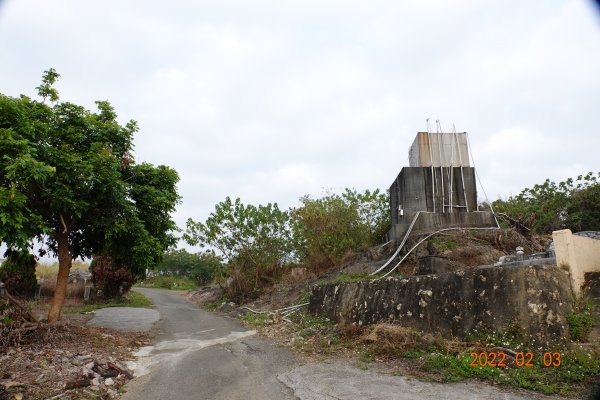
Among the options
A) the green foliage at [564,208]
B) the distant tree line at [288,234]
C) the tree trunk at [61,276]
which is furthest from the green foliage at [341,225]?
the tree trunk at [61,276]

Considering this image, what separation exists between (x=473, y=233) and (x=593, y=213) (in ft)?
32.5

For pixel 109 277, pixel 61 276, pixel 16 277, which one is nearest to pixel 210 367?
pixel 61 276

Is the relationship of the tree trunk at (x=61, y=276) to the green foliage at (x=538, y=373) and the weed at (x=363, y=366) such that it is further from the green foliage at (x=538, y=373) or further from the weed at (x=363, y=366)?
the green foliage at (x=538, y=373)

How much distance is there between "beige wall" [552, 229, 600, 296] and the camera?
6837 mm

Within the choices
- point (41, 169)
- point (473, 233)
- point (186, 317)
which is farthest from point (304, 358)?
point (186, 317)

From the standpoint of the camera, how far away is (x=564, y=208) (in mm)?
19328

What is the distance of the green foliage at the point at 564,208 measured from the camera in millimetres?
18016

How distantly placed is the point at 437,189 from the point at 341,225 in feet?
15.0

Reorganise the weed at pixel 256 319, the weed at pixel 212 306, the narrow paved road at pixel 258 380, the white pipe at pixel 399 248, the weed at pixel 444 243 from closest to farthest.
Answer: the narrow paved road at pixel 258 380
the weed at pixel 444 243
the white pipe at pixel 399 248
the weed at pixel 256 319
the weed at pixel 212 306

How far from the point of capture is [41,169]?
686cm

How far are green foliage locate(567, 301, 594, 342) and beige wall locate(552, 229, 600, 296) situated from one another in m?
0.35

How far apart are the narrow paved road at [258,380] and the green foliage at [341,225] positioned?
7.61m
